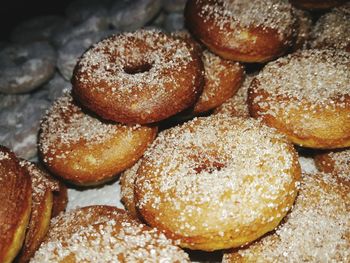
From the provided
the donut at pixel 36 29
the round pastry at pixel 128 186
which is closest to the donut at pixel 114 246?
the round pastry at pixel 128 186

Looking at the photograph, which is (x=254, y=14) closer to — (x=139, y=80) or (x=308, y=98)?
(x=308, y=98)

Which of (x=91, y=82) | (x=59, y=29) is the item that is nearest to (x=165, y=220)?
(x=91, y=82)

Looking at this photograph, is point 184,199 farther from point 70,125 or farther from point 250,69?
point 250,69

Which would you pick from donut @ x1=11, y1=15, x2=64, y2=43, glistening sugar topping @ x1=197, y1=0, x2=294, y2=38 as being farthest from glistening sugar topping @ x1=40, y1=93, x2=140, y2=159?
donut @ x1=11, y1=15, x2=64, y2=43

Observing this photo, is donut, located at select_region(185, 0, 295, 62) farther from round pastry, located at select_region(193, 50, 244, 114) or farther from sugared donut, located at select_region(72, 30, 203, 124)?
sugared donut, located at select_region(72, 30, 203, 124)

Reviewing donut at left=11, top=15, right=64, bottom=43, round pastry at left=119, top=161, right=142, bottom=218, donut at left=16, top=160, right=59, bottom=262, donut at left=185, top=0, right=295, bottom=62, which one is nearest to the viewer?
donut at left=16, top=160, right=59, bottom=262

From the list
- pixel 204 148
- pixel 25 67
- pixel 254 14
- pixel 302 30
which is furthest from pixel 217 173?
pixel 25 67
